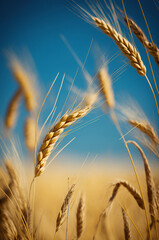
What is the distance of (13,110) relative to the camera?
0.81 metres

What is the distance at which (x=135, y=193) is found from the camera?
594 mm

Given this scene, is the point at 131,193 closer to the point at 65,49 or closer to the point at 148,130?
the point at 148,130

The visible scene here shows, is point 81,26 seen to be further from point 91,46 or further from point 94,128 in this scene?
point 94,128

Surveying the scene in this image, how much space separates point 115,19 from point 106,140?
0.58 meters

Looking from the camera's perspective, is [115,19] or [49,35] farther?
[49,35]

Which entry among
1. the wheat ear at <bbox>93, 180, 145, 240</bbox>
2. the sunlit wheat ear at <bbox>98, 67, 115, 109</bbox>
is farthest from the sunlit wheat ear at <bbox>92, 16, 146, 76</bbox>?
the wheat ear at <bbox>93, 180, 145, 240</bbox>

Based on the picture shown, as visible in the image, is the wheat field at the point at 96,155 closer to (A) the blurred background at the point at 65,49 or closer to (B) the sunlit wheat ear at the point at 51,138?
(A) the blurred background at the point at 65,49

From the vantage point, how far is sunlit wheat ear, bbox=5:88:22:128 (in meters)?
0.78

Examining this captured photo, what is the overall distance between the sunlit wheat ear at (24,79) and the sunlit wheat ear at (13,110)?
0.04 m

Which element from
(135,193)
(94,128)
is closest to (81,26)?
(94,128)

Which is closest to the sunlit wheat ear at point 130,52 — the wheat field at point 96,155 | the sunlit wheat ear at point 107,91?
the wheat field at point 96,155

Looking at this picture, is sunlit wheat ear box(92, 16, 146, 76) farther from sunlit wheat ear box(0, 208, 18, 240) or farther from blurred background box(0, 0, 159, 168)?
sunlit wheat ear box(0, 208, 18, 240)

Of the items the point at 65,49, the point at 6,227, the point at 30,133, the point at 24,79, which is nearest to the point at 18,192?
the point at 6,227

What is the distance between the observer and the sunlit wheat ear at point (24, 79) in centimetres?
80
